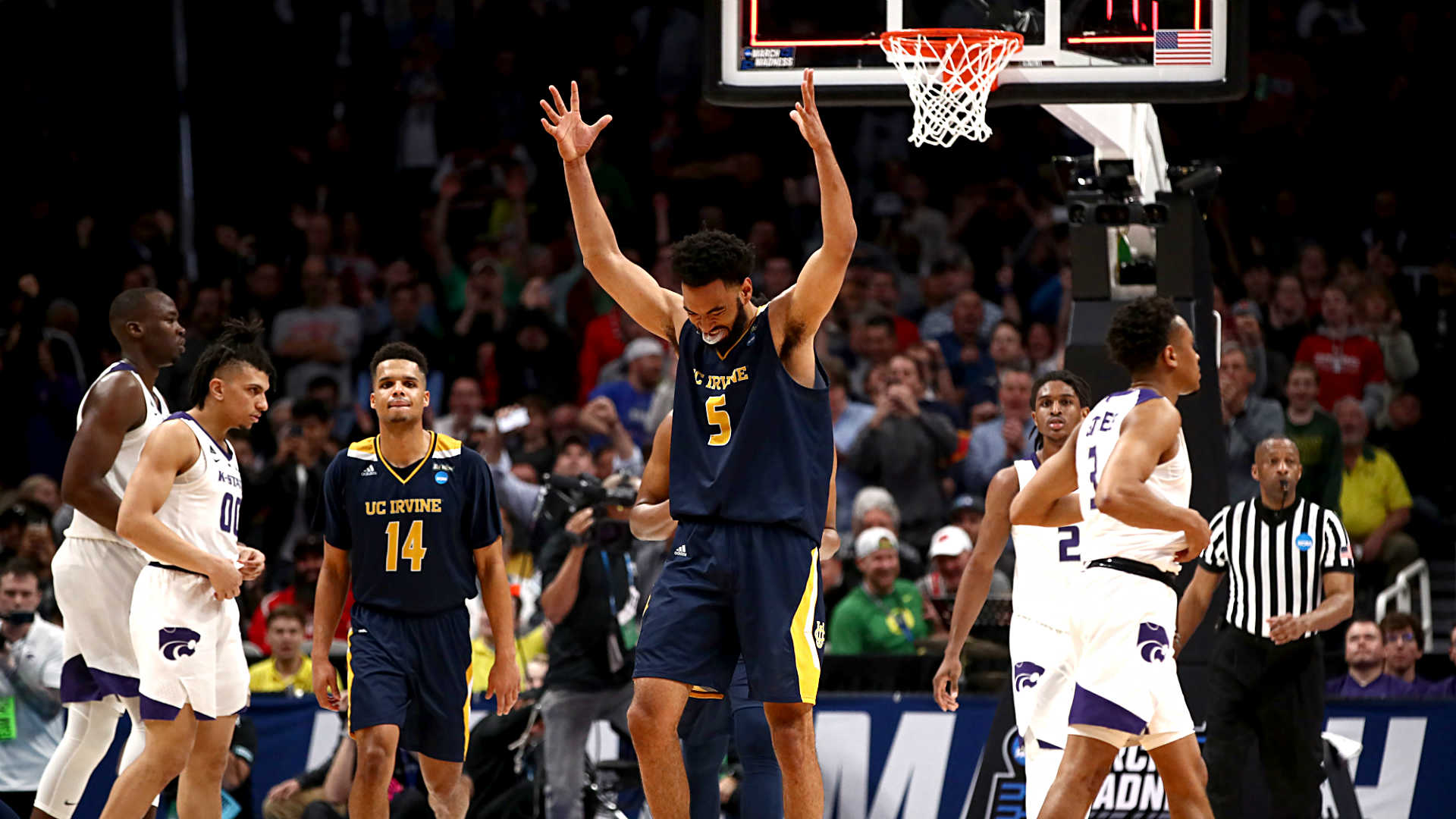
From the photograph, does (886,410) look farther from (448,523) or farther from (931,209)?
(448,523)

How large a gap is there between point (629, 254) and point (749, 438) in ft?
33.7

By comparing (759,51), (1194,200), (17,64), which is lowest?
(1194,200)

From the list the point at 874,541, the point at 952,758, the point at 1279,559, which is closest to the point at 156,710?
the point at 952,758

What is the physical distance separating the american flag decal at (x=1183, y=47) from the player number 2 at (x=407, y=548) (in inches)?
160

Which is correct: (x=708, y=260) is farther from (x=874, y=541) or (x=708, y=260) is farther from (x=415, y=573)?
(x=874, y=541)

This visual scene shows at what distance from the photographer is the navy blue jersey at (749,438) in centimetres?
633

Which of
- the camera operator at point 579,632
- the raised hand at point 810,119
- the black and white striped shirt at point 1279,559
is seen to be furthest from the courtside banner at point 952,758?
the raised hand at point 810,119

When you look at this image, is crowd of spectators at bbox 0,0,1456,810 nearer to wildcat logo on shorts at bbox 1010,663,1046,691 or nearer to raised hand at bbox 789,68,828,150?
wildcat logo on shorts at bbox 1010,663,1046,691

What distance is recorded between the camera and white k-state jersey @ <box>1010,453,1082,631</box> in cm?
805

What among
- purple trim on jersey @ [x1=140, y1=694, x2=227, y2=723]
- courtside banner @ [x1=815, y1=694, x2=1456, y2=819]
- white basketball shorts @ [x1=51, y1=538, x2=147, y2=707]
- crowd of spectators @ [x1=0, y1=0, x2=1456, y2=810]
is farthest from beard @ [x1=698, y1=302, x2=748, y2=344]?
crowd of spectators @ [x1=0, y1=0, x2=1456, y2=810]

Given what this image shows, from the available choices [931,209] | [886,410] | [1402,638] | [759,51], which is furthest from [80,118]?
[1402,638]

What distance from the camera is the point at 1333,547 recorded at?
396 inches

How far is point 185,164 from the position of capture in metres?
18.4

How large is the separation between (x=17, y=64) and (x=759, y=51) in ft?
40.0
